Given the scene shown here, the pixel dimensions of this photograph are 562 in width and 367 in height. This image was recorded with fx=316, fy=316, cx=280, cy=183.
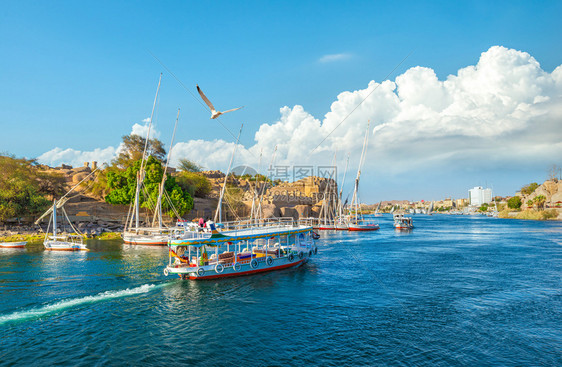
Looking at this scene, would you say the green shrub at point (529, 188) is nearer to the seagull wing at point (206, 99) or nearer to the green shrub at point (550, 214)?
the green shrub at point (550, 214)

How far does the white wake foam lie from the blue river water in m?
0.07

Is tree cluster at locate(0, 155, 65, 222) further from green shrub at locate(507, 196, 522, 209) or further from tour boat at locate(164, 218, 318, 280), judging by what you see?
green shrub at locate(507, 196, 522, 209)

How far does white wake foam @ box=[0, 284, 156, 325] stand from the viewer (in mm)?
18983

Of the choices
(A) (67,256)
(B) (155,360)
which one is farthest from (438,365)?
(A) (67,256)

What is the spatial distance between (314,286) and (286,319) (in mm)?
8314

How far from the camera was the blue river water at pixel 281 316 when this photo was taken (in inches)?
589

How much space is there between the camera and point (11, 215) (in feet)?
181

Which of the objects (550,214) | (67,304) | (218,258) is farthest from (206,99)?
(550,214)

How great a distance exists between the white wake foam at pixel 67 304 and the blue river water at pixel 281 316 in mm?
75

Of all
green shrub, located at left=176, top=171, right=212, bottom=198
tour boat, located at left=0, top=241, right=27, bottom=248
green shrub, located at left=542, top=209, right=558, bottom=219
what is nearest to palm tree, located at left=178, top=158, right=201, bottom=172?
green shrub, located at left=176, top=171, right=212, bottom=198

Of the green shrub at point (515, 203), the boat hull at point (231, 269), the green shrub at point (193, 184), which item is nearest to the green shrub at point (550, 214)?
the green shrub at point (515, 203)

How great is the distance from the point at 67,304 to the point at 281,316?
14.4 m

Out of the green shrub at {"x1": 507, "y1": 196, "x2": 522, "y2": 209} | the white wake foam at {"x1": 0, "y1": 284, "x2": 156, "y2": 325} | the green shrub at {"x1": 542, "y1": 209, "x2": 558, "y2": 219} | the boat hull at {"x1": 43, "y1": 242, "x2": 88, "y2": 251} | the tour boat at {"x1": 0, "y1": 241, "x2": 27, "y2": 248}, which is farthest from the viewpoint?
the green shrub at {"x1": 507, "y1": 196, "x2": 522, "y2": 209}

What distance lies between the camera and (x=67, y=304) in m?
21.2
